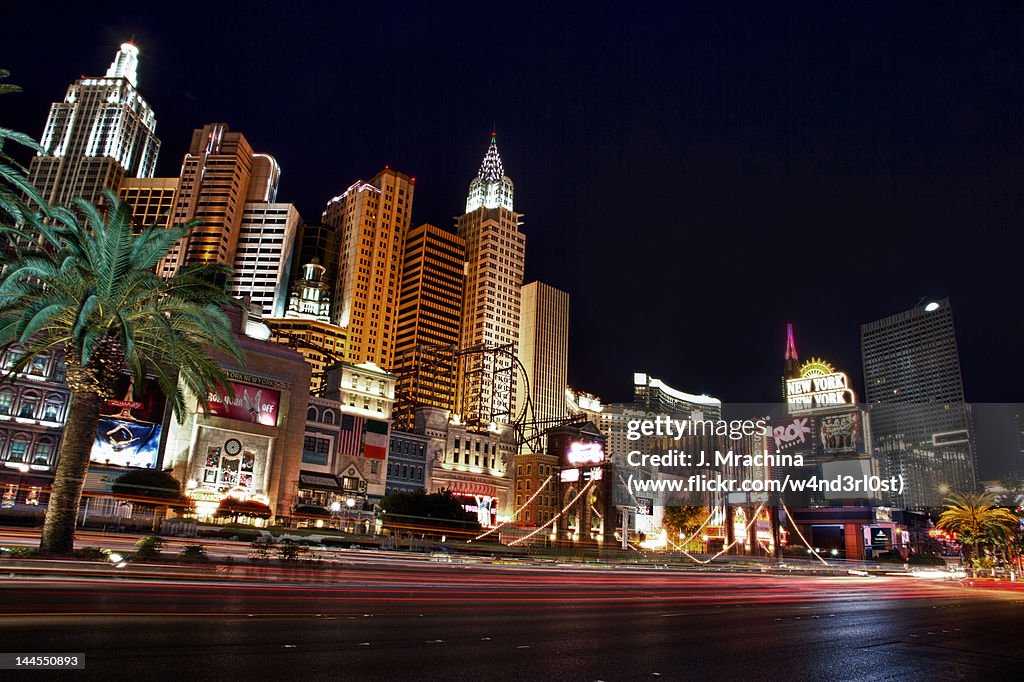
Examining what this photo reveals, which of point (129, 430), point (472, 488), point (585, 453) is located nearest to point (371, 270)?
point (472, 488)

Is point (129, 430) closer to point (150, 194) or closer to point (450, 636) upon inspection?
point (450, 636)

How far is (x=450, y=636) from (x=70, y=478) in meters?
17.1

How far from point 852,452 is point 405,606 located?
176111 mm

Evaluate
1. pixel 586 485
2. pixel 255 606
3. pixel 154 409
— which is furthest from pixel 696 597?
pixel 586 485

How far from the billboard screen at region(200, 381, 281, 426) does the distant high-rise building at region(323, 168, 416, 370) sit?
99.0m

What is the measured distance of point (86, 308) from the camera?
881 inches

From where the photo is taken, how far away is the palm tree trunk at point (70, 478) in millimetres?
22031

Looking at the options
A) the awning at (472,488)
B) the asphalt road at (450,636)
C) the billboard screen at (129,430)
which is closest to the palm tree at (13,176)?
the asphalt road at (450,636)

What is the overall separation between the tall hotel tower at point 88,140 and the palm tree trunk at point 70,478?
18183cm

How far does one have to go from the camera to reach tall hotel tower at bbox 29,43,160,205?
18012cm

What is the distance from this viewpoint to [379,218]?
639 feet

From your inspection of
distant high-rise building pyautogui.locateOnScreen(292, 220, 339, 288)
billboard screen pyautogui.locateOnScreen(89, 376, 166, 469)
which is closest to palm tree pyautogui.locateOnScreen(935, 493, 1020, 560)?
billboard screen pyautogui.locateOnScreen(89, 376, 166, 469)

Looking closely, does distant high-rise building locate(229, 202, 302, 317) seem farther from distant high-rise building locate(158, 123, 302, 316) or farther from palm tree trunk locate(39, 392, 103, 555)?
palm tree trunk locate(39, 392, 103, 555)

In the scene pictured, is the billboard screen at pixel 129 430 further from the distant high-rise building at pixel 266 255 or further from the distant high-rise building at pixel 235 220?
the distant high-rise building at pixel 266 255
